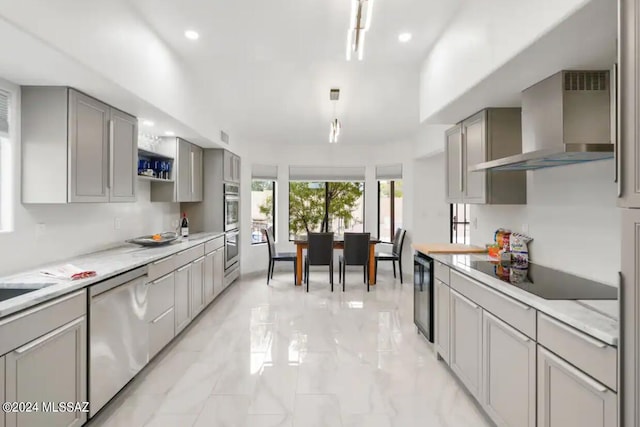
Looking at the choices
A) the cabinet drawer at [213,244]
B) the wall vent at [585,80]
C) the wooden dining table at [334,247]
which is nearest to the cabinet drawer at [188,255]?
the cabinet drawer at [213,244]

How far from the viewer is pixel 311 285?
5.86m

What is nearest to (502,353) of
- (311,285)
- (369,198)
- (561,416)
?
(561,416)

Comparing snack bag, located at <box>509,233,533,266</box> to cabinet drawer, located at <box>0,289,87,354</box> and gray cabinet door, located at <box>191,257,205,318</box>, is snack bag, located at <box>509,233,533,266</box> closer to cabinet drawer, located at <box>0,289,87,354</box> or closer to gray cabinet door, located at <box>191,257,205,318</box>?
cabinet drawer, located at <box>0,289,87,354</box>

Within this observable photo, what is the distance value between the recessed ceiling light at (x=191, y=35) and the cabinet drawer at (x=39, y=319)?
85.0 inches

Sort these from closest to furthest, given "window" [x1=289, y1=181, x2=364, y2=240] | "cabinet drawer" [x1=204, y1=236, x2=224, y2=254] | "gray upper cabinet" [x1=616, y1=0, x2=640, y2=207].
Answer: "gray upper cabinet" [x1=616, y1=0, x2=640, y2=207]
"cabinet drawer" [x1=204, y1=236, x2=224, y2=254]
"window" [x1=289, y1=181, x2=364, y2=240]

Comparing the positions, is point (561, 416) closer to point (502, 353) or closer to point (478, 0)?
point (502, 353)

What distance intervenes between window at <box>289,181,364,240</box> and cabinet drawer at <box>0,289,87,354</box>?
542 centimetres

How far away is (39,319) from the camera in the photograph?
1.67 meters

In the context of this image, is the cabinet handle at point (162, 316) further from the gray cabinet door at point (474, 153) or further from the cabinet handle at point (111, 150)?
the gray cabinet door at point (474, 153)

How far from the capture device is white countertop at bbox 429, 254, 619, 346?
4.16 feet

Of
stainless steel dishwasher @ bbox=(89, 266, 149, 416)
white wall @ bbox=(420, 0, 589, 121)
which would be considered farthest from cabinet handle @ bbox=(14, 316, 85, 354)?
white wall @ bbox=(420, 0, 589, 121)

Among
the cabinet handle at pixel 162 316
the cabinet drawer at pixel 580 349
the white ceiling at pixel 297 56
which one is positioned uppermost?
the white ceiling at pixel 297 56

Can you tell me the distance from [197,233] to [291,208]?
2.59 metres

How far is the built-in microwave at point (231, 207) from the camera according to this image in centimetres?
534
